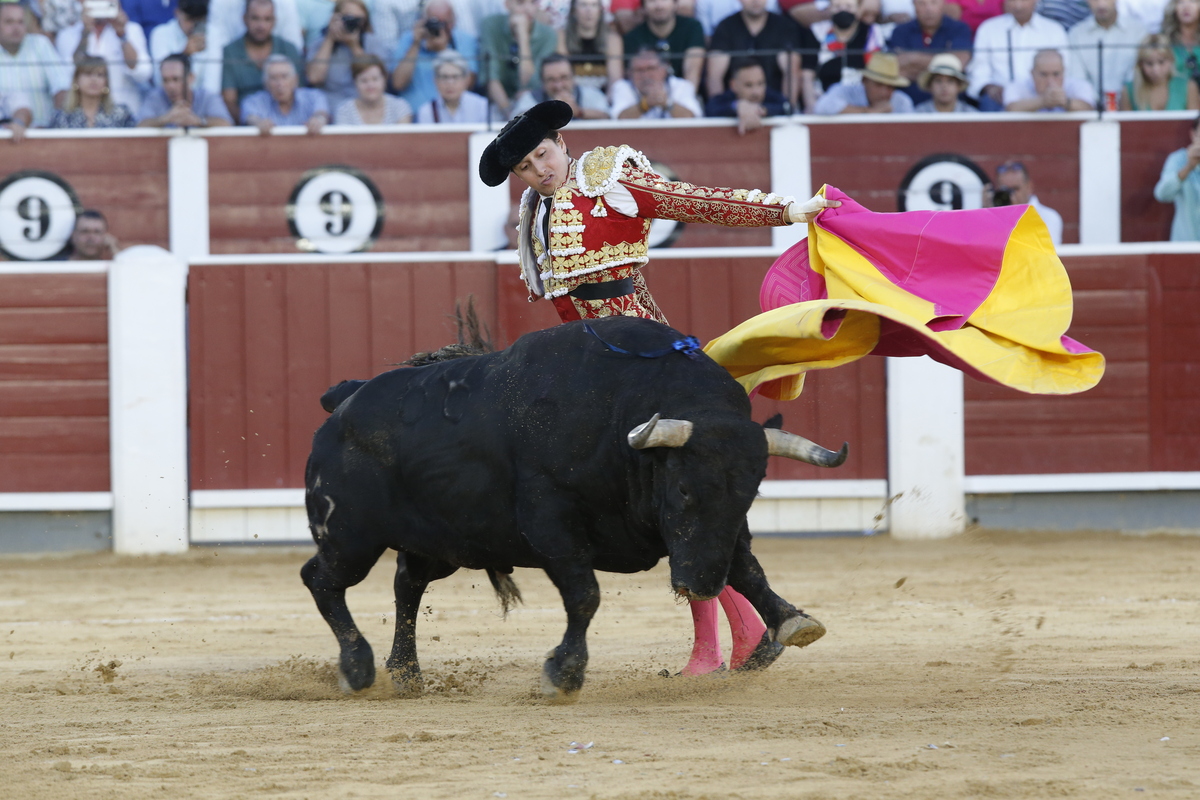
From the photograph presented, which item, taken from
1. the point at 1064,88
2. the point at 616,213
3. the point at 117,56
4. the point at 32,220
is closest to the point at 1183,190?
the point at 1064,88

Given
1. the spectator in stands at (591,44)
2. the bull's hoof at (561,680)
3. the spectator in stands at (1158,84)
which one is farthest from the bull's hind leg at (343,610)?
the spectator in stands at (1158,84)

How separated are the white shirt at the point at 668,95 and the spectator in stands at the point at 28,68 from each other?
3.09 meters

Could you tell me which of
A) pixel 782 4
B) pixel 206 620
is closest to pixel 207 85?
pixel 782 4

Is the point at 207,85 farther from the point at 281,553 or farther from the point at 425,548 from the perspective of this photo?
the point at 425,548

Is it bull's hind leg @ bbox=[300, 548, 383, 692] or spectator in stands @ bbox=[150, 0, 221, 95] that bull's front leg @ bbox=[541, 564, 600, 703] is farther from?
spectator in stands @ bbox=[150, 0, 221, 95]

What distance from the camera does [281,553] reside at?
7156 mm

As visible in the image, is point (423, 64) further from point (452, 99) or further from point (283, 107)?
point (283, 107)

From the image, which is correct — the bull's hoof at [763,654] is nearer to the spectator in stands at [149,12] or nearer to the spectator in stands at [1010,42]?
the spectator in stands at [1010,42]

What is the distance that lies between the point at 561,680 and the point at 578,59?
5.25m

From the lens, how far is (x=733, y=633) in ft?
12.0

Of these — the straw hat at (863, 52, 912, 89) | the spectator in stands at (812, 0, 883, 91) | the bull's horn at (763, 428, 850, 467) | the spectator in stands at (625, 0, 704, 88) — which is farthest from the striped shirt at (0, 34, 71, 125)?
the bull's horn at (763, 428, 850, 467)

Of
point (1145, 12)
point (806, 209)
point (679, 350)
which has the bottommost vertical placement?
point (679, 350)

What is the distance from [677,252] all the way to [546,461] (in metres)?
4.14

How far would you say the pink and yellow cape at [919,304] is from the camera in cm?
319
